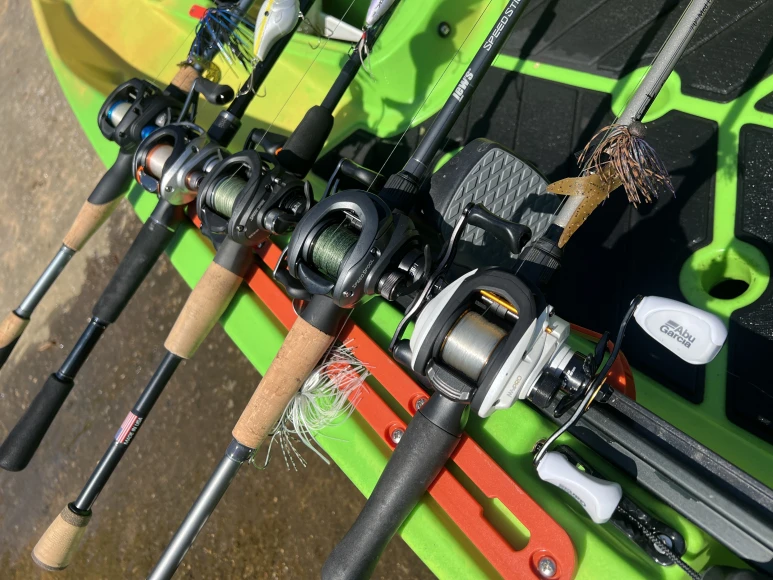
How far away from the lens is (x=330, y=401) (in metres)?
1.27

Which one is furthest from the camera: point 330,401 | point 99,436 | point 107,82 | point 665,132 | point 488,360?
point 99,436

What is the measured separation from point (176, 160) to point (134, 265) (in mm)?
431

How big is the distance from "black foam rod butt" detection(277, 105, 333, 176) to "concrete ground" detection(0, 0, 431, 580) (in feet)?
3.61

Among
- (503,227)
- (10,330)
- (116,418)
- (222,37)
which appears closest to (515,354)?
(503,227)

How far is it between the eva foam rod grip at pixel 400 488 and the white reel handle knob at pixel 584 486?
0.55 ft

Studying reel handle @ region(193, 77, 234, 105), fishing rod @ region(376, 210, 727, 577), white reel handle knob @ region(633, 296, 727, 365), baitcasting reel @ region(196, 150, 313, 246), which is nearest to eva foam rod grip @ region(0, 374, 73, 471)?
baitcasting reel @ region(196, 150, 313, 246)

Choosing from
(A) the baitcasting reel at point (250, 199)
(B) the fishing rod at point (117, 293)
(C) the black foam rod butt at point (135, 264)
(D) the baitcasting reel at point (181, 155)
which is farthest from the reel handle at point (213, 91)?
(C) the black foam rod butt at point (135, 264)

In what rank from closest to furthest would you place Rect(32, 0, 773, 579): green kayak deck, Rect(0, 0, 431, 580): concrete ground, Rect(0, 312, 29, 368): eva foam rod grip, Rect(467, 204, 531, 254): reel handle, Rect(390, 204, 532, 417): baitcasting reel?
1. Rect(390, 204, 532, 417): baitcasting reel
2. Rect(467, 204, 531, 254): reel handle
3. Rect(32, 0, 773, 579): green kayak deck
4. Rect(0, 312, 29, 368): eva foam rod grip
5. Rect(0, 0, 431, 580): concrete ground

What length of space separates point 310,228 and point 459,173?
0.49 meters

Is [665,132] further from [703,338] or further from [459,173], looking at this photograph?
[703,338]

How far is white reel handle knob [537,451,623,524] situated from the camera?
34.9 inches

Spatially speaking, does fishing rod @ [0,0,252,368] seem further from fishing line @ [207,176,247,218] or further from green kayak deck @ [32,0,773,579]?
fishing line @ [207,176,247,218]

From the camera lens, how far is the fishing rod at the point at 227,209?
1.13 meters

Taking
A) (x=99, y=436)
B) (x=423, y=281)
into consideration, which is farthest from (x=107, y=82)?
(x=423, y=281)
